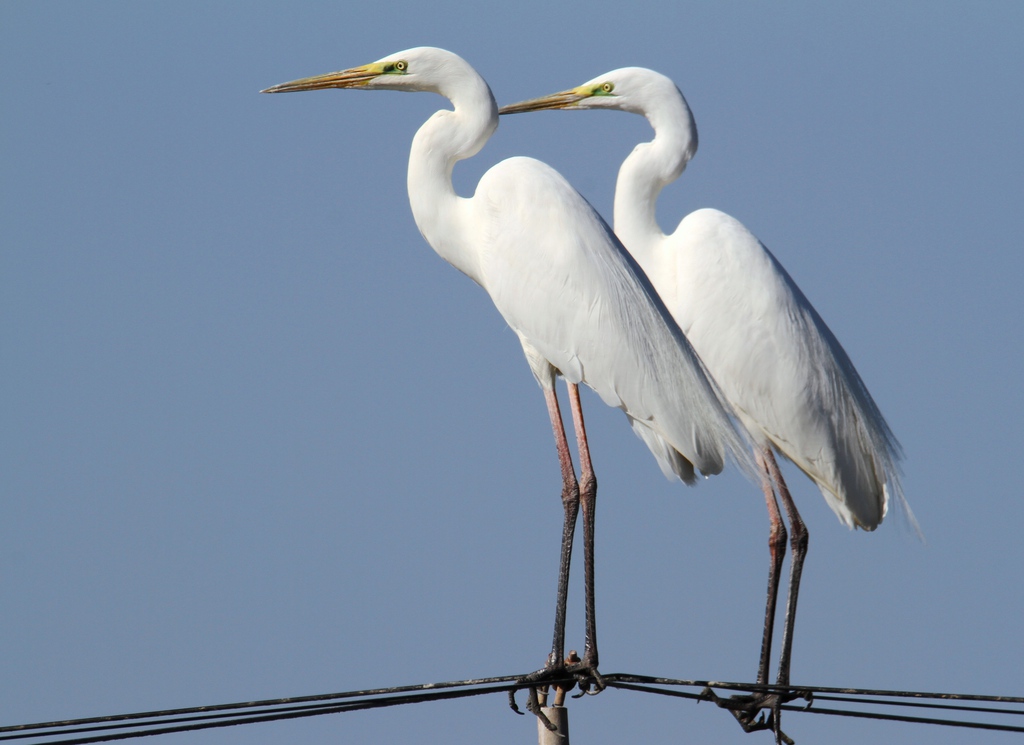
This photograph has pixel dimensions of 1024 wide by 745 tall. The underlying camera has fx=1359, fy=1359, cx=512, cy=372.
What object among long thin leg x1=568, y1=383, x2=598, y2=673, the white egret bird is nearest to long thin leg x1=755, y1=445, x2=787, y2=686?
the white egret bird

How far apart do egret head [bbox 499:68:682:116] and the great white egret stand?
2.50 ft

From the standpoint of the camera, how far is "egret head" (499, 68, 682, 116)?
7.32 metres

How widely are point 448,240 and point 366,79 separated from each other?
0.98 m

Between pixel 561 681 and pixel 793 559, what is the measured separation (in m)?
1.93

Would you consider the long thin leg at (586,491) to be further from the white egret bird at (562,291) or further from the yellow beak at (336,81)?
the yellow beak at (336,81)

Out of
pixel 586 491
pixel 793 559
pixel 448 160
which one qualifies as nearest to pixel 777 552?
pixel 793 559

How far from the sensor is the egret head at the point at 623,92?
7.32 metres

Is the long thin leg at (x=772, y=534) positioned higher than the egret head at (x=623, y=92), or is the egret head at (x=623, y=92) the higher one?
the egret head at (x=623, y=92)

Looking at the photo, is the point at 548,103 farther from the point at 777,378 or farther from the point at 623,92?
the point at 777,378

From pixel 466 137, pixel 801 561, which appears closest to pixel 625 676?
pixel 801 561

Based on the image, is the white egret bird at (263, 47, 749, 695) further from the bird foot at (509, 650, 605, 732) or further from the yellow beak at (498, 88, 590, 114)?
the yellow beak at (498, 88, 590, 114)

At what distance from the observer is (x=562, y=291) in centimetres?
598

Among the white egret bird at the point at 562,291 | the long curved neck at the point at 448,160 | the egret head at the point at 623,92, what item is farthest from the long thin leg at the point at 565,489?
the egret head at the point at 623,92

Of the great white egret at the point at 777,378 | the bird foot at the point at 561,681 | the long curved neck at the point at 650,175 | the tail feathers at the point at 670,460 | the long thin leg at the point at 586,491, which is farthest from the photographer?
the long curved neck at the point at 650,175
